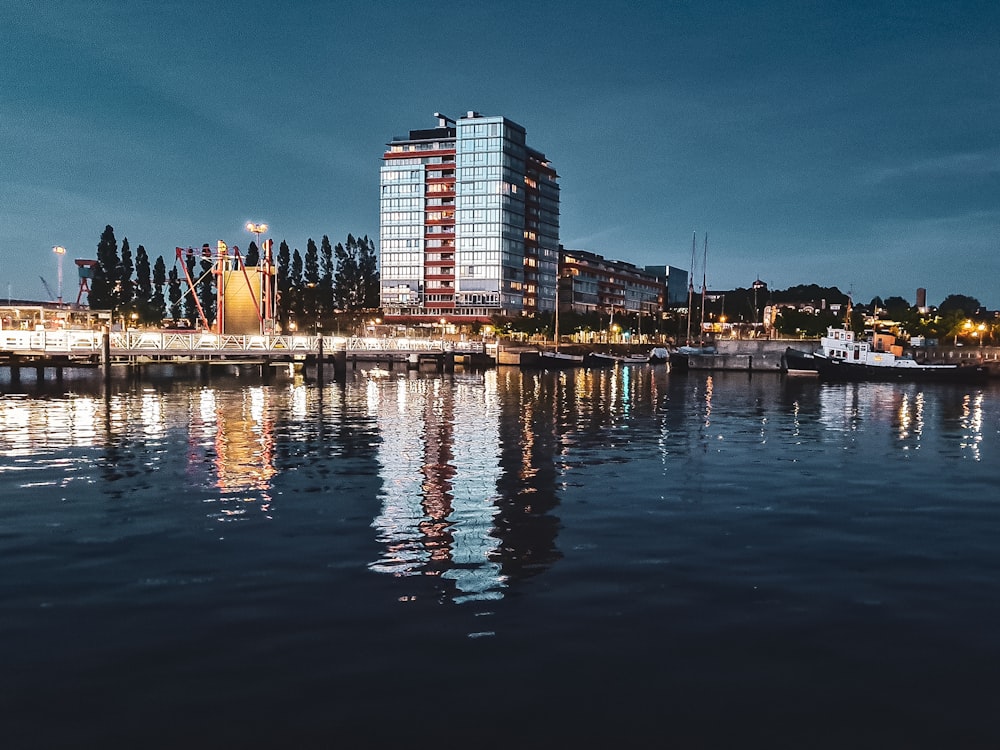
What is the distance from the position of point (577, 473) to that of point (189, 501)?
13.6m

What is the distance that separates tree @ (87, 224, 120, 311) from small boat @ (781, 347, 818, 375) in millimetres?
132891

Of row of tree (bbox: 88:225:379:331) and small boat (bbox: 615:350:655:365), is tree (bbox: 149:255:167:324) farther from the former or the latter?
small boat (bbox: 615:350:655:365)

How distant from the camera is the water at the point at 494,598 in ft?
31.4

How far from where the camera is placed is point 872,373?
10506 cm

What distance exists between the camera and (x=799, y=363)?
4574 inches

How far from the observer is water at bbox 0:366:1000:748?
9570 millimetres

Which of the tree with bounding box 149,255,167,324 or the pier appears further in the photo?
the tree with bounding box 149,255,167,324

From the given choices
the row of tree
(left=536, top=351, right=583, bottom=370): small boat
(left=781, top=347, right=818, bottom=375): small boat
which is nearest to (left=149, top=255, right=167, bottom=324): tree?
the row of tree

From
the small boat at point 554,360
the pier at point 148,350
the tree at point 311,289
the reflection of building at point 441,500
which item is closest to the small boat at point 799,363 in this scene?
the small boat at point 554,360

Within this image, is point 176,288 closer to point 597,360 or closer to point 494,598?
point 597,360

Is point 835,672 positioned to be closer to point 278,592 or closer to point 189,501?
point 278,592

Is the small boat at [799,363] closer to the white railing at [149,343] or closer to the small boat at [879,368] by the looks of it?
the small boat at [879,368]

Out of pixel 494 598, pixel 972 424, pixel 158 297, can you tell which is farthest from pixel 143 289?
pixel 494 598

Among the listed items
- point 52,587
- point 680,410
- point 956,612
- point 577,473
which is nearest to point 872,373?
point 680,410
